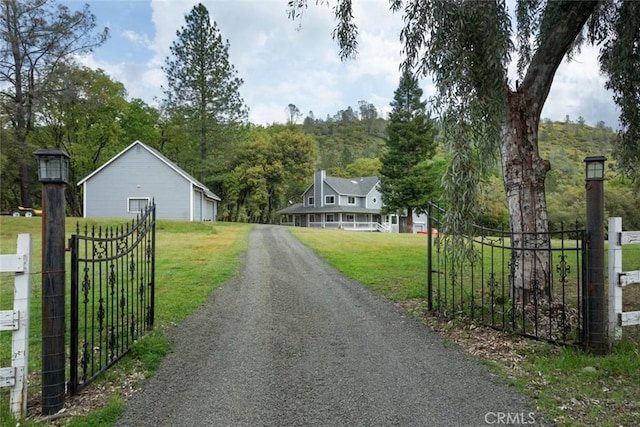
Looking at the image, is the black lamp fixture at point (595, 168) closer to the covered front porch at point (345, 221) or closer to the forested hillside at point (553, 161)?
the forested hillside at point (553, 161)

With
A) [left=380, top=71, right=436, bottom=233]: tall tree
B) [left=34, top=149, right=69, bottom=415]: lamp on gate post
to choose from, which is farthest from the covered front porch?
[left=34, top=149, right=69, bottom=415]: lamp on gate post

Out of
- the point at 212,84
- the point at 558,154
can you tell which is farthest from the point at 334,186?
the point at 558,154

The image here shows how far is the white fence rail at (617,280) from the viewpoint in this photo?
4066 millimetres

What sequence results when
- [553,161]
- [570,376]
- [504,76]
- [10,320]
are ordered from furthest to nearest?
[553,161] → [504,76] → [570,376] → [10,320]

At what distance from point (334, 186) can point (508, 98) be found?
32.4 meters

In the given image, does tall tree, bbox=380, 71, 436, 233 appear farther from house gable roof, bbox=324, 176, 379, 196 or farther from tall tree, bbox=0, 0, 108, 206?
tall tree, bbox=0, 0, 108, 206

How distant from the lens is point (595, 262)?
4.02 meters

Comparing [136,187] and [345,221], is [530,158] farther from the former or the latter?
[345,221]

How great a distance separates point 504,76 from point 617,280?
276 cm

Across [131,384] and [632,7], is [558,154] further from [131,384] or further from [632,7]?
[131,384]

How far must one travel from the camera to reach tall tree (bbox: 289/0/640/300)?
4.63 metres

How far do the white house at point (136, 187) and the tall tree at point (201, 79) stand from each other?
722cm

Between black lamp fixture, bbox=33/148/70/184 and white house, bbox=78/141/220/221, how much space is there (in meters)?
21.4

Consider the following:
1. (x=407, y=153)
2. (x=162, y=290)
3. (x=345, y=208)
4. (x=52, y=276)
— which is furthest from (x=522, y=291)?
(x=345, y=208)
